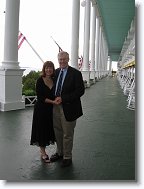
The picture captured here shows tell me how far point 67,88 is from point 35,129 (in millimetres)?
729

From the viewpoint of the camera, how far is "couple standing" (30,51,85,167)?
378 cm

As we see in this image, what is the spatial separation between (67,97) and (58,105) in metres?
0.23

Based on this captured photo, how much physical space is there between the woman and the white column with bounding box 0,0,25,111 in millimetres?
4506

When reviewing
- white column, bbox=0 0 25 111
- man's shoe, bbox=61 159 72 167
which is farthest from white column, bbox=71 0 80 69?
man's shoe, bbox=61 159 72 167

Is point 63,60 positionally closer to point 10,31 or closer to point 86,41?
point 10,31

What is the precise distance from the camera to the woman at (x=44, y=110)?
3879mm

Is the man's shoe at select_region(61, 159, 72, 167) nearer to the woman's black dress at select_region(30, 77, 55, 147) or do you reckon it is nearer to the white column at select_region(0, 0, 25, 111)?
the woman's black dress at select_region(30, 77, 55, 147)

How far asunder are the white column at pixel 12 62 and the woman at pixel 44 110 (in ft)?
14.8

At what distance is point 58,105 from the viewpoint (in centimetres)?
391

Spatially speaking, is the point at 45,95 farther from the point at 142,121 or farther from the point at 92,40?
the point at 92,40

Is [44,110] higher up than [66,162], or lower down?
higher up

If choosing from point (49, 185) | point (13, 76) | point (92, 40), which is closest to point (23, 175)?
point (49, 185)

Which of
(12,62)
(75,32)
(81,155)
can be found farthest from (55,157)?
(75,32)

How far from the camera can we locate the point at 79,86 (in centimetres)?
378
